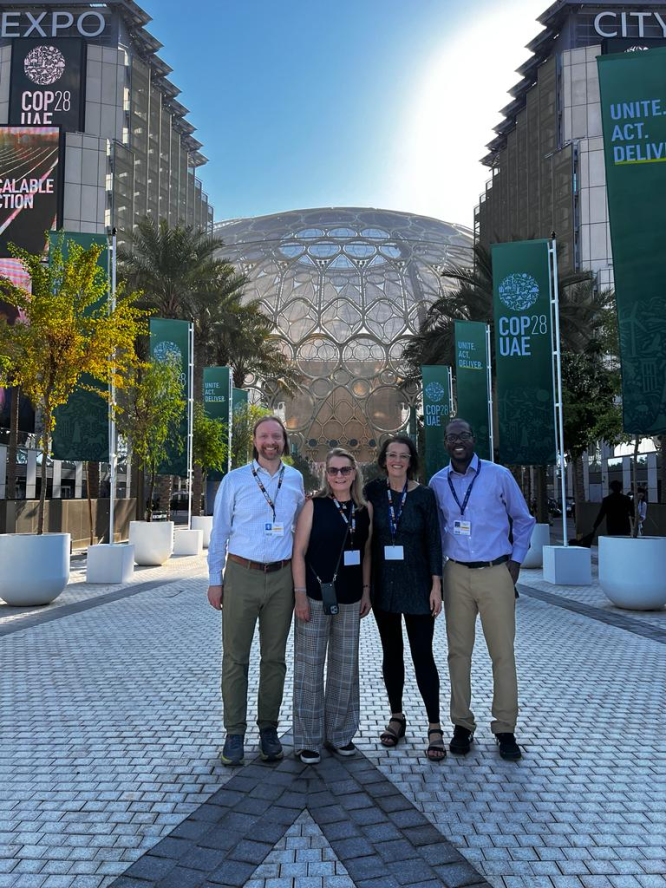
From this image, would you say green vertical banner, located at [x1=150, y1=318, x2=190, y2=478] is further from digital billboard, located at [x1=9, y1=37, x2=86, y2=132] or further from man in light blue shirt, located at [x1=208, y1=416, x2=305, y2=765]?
digital billboard, located at [x1=9, y1=37, x2=86, y2=132]

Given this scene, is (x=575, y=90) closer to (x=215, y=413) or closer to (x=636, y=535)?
(x=215, y=413)

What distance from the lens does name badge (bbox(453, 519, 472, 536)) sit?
425 cm

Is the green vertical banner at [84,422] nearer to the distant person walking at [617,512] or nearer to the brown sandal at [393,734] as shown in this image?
the distant person walking at [617,512]

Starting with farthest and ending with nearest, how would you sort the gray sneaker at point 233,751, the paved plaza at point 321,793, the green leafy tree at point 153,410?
the green leafy tree at point 153,410, the gray sneaker at point 233,751, the paved plaza at point 321,793

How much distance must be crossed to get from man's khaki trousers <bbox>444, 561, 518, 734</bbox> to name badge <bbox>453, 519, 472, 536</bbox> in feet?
0.65

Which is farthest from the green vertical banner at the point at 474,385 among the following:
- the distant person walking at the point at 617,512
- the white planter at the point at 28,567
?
the white planter at the point at 28,567

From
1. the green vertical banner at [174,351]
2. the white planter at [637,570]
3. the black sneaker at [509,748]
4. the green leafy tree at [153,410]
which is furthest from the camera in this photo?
the green vertical banner at [174,351]

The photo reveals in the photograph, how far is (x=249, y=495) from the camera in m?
4.15

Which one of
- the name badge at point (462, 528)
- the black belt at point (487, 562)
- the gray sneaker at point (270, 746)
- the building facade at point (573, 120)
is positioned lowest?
the gray sneaker at point (270, 746)

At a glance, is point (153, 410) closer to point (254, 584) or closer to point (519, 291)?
point (519, 291)

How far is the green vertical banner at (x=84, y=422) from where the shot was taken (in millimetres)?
12602

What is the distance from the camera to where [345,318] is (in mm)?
54750

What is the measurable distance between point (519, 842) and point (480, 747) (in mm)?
1319

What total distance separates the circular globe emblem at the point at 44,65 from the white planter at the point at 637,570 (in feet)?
163
